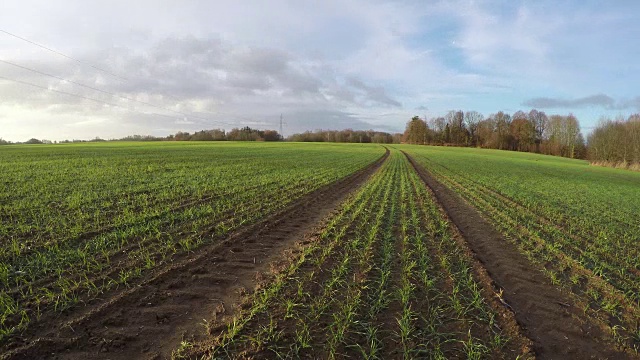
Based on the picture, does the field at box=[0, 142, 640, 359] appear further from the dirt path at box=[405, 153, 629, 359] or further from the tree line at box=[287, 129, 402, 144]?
the tree line at box=[287, 129, 402, 144]

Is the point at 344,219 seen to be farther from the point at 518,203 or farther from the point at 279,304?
the point at 518,203

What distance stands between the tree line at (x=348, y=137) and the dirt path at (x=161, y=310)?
147 meters

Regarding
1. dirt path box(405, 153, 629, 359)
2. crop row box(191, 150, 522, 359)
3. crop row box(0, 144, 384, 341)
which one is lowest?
dirt path box(405, 153, 629, 359)

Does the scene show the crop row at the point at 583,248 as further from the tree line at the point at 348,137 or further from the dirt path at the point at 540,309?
the tree line at the point at 348,137

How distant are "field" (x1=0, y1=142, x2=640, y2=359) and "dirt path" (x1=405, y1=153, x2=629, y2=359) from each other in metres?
0.03

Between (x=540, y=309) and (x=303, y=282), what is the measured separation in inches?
170

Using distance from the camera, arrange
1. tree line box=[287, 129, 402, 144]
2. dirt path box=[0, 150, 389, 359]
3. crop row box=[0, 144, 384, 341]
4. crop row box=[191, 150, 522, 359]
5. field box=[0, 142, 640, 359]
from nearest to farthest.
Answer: dirt path box=[0, 150, 389, 359] < crop row box=[191, 150, 522, 359] < field box=[0, 142, 640, 359] < crop row box=[0, 144, 384, 341] < tree line box=[287, 129, 402, 144]

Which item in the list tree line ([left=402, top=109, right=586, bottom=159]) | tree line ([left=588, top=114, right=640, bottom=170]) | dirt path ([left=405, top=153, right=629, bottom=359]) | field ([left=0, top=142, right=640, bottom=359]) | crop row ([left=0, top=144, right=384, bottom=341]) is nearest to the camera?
field ([left=0, top=142, right=640, bottom=359])

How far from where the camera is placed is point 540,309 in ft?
19.4

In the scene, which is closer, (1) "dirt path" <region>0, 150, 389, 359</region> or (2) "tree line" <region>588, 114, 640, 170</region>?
(1) "dirt path" <region>0, 150, 389, 359</region>

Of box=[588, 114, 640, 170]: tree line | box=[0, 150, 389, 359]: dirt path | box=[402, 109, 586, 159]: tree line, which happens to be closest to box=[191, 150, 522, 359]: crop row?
box=[0, 150, 389, 359]: dirt path

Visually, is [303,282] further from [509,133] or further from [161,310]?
[509,133]

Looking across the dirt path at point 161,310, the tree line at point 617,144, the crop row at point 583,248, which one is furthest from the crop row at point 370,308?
the tree line at point 617,144

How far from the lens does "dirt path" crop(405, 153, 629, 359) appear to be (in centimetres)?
482
